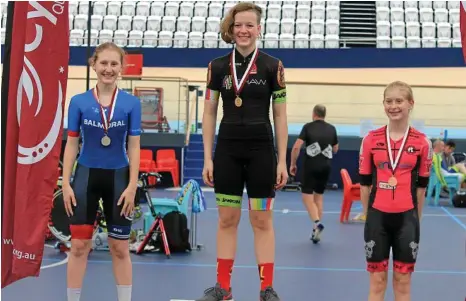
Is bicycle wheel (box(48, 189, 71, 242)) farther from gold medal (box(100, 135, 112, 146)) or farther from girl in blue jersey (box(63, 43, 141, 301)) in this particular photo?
gold medal (box(100, 135, 112, 146))

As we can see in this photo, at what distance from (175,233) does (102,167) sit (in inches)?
113

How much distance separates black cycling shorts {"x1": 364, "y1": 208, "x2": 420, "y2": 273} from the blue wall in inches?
572

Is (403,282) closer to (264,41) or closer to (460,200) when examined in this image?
(460,200)

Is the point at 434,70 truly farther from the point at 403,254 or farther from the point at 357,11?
the point at 403,254

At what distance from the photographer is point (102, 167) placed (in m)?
4.12

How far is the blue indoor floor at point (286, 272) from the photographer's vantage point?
5.26 metres

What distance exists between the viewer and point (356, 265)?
654 cm

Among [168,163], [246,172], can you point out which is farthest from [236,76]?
[168,163]

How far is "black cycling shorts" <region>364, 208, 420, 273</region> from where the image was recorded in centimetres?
400

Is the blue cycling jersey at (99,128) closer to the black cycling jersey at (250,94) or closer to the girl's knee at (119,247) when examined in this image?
the girl's knee at (119,247)

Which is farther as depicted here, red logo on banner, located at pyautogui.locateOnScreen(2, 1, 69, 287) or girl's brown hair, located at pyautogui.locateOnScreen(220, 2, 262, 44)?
girl's brown hair, located at pyautogui.locateOnScreen(220, 2, 262, 44)

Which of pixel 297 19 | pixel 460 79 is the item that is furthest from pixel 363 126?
pixel 297 19

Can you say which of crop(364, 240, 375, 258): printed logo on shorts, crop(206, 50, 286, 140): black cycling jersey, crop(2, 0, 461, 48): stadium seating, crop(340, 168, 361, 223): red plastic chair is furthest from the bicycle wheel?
crop(2, 0, 461, 48): stadium seating

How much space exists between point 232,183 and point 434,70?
49.7ft
